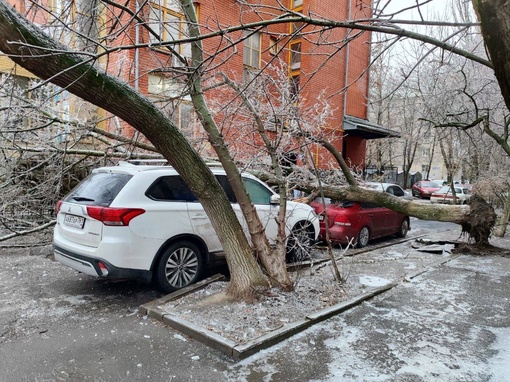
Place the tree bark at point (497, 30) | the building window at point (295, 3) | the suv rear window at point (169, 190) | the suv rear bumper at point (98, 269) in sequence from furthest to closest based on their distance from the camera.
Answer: the building window at point (295, 3) → the suv rear window at point (169, 190) → the suv rear bumper at point (98, 269) → the tree bark at point (497, 30)

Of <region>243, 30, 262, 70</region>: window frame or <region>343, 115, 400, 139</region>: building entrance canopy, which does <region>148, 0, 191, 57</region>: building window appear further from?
<region>343, 115, 400, 139</region>: building entrance canopy

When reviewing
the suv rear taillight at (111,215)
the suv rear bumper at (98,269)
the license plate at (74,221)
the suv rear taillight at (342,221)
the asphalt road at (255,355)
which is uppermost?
the suv rear taillight at (111,215)

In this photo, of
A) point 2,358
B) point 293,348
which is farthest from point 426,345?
point 2,358

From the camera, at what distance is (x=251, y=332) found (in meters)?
3.82

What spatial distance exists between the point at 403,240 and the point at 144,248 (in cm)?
817

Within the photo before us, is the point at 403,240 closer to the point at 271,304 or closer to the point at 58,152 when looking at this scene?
the point at 271,304

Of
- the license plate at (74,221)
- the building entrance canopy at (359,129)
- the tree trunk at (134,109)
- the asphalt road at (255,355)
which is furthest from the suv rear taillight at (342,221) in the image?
the building entrance canopy at (359,129)

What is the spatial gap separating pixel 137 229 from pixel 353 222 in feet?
18.6

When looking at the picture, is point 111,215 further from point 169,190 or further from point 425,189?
point 425,189

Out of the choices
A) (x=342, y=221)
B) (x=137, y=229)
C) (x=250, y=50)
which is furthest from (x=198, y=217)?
(x=250, y=50)

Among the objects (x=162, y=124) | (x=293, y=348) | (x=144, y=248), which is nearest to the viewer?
(x=293, y=348)

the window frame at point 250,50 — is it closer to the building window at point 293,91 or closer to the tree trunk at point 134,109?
the building window at point 293,91

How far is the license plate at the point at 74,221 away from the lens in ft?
16.0

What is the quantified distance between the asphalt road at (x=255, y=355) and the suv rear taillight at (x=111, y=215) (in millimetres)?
1096
